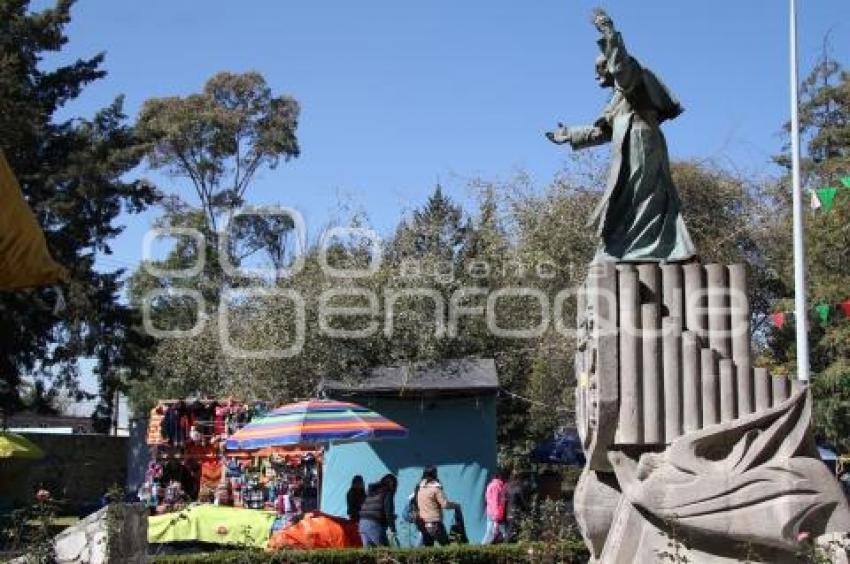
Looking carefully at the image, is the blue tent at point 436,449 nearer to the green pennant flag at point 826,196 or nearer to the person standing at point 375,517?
the person standing at point 375,517

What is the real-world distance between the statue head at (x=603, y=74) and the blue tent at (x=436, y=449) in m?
9.93

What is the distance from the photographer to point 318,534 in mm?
13016

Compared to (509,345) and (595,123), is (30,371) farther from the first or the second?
(595,123)

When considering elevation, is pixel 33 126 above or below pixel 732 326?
above

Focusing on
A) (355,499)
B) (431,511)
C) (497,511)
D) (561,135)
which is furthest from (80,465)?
(561,135)

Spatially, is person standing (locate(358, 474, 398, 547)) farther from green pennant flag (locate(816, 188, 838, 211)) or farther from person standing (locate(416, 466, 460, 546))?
green pennant flag (locate(816, 188, 838, 211))

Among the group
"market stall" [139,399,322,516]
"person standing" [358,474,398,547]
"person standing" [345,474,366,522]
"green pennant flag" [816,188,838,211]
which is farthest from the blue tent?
"green pennant flag" [816,188,838,211]

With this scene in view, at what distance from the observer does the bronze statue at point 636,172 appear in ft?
30.2

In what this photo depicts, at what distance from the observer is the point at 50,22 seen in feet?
85.4

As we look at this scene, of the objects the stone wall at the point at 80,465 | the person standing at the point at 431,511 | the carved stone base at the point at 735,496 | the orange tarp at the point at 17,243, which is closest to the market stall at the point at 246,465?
the person standing at the point at 431,511

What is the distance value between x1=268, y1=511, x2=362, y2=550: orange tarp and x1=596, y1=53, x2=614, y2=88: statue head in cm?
638

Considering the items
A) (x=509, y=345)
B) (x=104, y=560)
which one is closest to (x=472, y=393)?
(x=509, y=345)

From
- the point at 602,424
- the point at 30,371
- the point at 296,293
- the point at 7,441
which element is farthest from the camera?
the point at 30,371

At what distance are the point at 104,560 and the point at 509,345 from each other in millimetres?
18548
